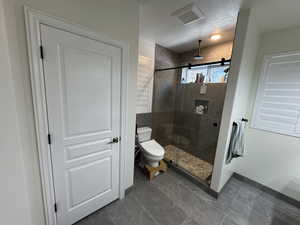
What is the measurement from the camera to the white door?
3.52 feet

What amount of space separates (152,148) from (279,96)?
215 cm

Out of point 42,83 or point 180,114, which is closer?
point 42,83

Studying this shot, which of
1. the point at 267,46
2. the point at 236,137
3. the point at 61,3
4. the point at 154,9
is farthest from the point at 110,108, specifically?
the point at 267,46

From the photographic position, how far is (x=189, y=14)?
1.61 metres

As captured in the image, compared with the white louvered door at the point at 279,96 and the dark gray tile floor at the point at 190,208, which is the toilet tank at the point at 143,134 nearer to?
the dark gray tile floor at the point at 190,208

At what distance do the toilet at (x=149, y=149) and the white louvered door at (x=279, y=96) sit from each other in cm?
A: 172

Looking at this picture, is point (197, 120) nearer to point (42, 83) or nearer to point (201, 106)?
point (201, 106)

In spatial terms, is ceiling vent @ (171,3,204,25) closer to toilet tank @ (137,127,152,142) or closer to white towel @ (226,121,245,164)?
white towel @ (226,121,245,164)

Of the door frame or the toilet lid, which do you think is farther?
the toilet lid

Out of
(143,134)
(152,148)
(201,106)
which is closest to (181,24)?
(201,106)

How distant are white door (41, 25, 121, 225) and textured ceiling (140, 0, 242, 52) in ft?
2.64

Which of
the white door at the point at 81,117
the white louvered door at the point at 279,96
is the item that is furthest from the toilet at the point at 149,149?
the white louvered door at the point at 279,96

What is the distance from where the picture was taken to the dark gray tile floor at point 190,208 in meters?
1.48

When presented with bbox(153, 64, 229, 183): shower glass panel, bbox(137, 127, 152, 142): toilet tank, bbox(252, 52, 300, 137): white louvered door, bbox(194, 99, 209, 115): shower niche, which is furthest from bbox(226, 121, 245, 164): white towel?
bbox(137, 127, 152, 142): toilet tank
